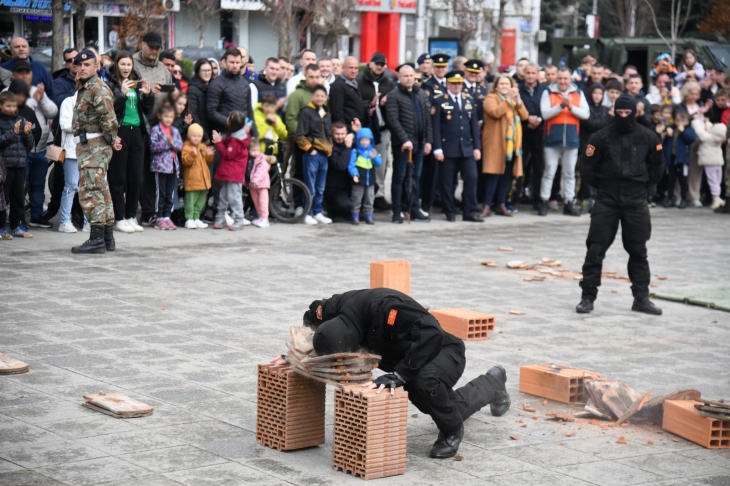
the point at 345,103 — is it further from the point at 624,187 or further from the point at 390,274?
the point at 624,187

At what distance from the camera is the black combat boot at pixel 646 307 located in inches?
418

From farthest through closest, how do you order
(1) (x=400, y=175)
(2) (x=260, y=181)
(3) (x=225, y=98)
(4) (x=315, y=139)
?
(1) (x=400, y=175)
(4) (x=315, y=139)
(2) (x=260, y=181)
(3) (x=225, y=98)

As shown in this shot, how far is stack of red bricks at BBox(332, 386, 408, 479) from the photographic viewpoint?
5.79 metres

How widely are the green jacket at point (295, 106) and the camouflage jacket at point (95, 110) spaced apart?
12.0 feet

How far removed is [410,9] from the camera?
176ft

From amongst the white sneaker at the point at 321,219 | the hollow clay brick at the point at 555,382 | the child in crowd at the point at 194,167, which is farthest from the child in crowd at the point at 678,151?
the hollow clay brick at the point at 555,382

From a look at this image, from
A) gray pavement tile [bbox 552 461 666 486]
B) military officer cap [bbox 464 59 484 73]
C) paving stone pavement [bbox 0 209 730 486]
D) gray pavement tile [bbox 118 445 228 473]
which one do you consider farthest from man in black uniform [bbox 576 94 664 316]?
military officer cap [bbox 464 59 484 73]

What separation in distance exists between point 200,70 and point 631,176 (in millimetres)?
6448

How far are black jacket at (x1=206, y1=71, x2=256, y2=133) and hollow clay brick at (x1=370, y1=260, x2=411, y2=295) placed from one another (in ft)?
16.0

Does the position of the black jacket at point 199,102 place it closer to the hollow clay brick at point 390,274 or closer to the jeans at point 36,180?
the jeans at point 36,180

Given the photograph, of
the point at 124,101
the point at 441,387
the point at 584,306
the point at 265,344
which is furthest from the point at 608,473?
the point at 124,101

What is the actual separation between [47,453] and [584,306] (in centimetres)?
599

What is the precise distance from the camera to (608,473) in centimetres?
602

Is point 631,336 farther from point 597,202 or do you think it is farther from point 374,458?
point 374,458
